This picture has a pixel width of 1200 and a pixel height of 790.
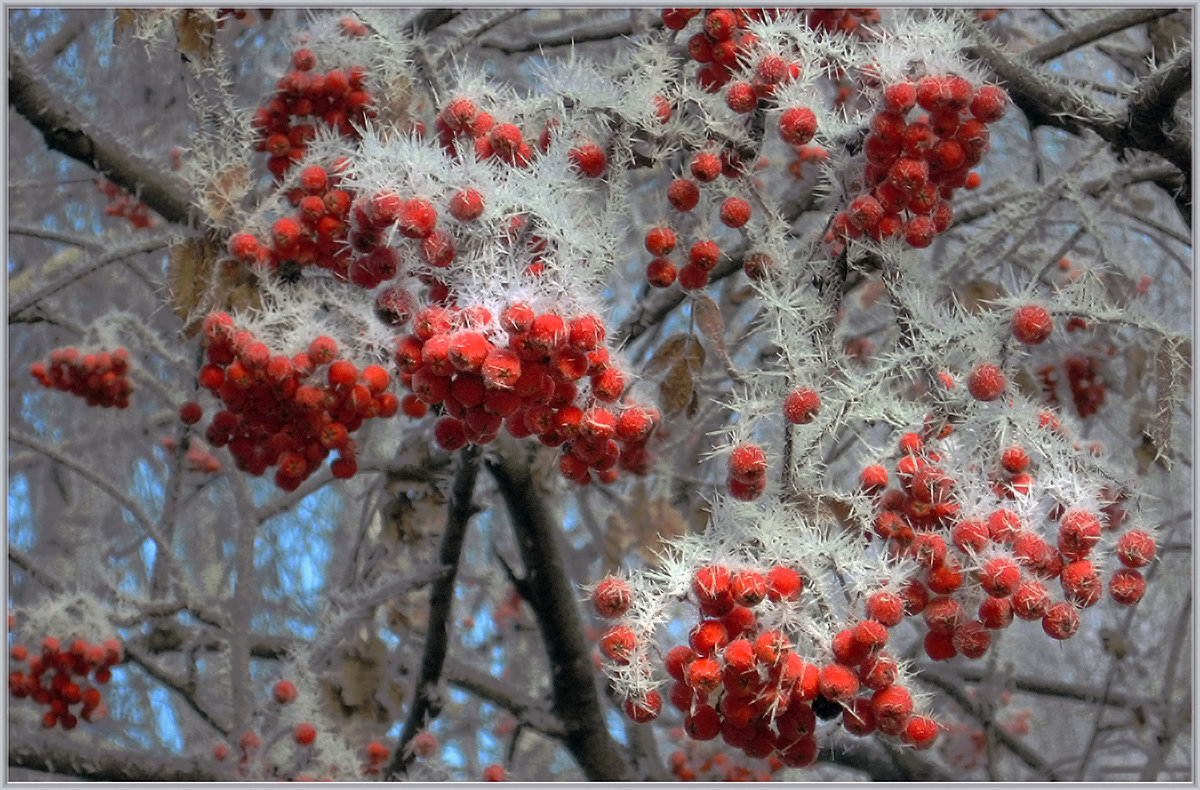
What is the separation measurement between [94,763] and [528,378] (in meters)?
1.75

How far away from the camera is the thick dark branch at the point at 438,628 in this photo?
218cm

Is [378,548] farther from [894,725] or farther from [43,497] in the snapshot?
[894,725]

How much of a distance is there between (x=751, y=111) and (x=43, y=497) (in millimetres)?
3349

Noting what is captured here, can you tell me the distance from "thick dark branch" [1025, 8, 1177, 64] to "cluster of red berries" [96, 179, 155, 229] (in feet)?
7.69

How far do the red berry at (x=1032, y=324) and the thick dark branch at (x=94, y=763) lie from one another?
204cm

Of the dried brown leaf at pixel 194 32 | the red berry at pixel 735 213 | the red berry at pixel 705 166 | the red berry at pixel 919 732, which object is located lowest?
the red berry at pixel 919 732

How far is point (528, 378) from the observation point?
1.17 meters

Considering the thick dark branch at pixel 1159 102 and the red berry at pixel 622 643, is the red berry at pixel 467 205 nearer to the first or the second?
the red berry at pixel 622 643

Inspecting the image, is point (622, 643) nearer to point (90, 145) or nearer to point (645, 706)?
point (645, 706)

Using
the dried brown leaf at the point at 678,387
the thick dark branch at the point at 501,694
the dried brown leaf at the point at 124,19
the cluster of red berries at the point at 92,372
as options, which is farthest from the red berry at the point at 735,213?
the cluster of red berries at the point at 92,372

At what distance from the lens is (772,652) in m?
1.11

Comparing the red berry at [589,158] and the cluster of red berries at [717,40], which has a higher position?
the cluster of red berries at [717,40]

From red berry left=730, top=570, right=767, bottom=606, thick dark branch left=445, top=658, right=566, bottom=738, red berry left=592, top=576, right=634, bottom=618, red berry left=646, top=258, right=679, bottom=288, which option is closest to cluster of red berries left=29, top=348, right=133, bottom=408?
thick dark branch left=445, top=658, right=566, bottom=738

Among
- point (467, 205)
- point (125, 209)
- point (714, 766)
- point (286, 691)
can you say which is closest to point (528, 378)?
point (467, 205)
